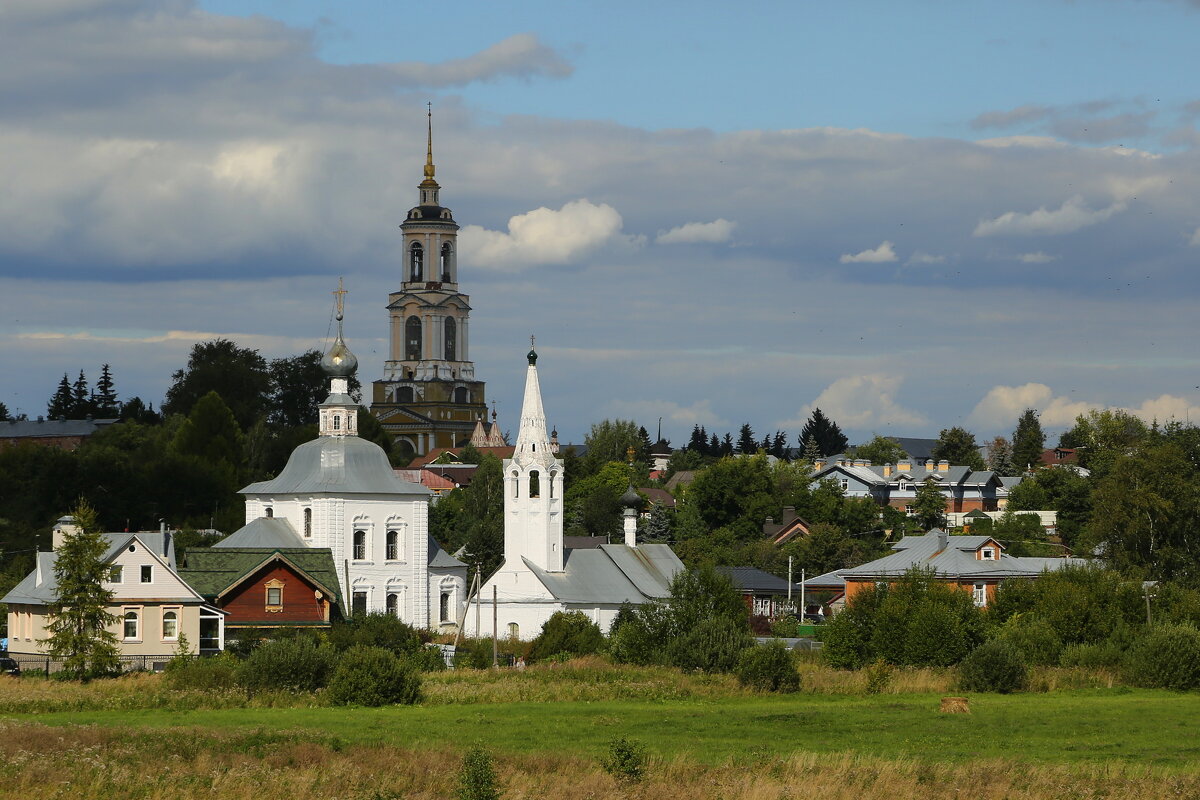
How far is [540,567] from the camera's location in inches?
2960

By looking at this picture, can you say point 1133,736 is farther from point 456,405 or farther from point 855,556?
point 456,405

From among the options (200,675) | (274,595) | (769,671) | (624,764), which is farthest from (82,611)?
(624,764)

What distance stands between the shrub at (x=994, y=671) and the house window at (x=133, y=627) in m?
25.4

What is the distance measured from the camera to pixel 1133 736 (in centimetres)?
3728

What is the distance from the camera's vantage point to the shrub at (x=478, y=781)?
26.0 meters

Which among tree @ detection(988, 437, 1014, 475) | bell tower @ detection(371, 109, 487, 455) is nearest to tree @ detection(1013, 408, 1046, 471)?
tree @ detection(988, 437, 1014, 475)

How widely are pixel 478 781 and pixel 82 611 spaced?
25523 millimetres

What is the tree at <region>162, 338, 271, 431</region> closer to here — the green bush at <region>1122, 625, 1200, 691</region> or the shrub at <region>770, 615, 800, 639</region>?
the shrub at <region>770, 615, 800, 639</region>

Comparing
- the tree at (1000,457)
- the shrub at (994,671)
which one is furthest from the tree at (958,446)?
the shrub at (994,671)

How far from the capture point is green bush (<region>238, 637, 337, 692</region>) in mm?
43750

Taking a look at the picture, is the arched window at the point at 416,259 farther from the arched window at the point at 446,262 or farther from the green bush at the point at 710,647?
the green bush at the point at 710,647

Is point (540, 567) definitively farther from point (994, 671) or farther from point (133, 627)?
point (994, 671)

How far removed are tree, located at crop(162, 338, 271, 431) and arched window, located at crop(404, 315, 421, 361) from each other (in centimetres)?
5662

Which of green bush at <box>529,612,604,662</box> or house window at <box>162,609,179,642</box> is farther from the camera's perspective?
green bush at <box>529,612,604,662</box>
